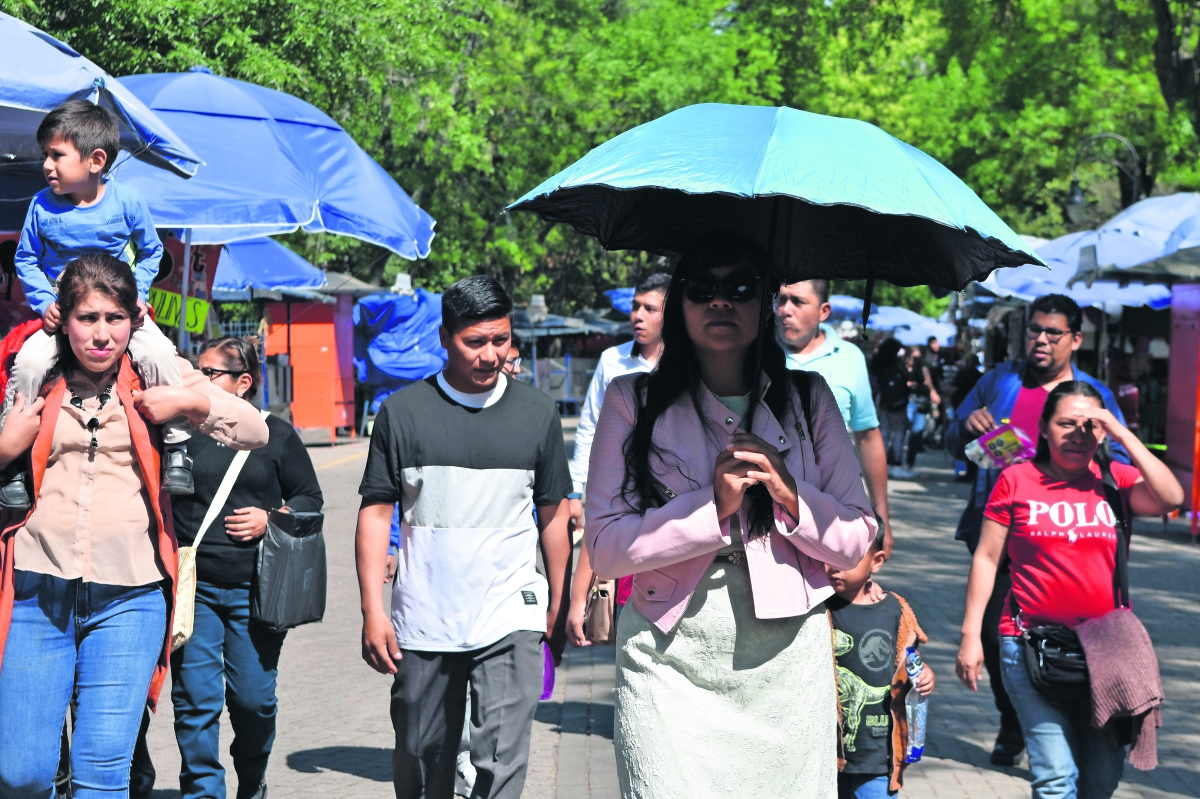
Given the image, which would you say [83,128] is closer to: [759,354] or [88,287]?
[88,287]

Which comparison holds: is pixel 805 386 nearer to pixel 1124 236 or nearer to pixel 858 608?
pixel 858 608

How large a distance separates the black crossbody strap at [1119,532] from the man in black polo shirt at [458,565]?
6.38ft

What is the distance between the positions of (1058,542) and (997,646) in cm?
166

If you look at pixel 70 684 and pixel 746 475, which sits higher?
pixel 746 475

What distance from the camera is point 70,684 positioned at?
3.77 metres

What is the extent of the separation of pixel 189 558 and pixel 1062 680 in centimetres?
294

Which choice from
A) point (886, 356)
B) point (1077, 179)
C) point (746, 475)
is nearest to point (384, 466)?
point (746, 475)

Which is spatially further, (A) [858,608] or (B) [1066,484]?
(B) [1066,484]

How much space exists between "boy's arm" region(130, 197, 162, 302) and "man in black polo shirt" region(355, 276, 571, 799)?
1.14 m

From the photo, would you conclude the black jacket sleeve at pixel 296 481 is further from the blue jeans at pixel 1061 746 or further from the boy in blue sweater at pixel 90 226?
the blue jeans at pixel 1061 746

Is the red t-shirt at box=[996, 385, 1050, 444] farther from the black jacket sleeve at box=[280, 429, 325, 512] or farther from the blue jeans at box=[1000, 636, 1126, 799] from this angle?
the black jacket sleeve at box=[280, 429, 325, 512]

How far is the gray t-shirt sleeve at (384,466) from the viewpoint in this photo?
4402 mm

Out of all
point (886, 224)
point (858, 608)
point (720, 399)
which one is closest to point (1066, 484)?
point (858, 608)

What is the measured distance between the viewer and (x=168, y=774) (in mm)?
5973
